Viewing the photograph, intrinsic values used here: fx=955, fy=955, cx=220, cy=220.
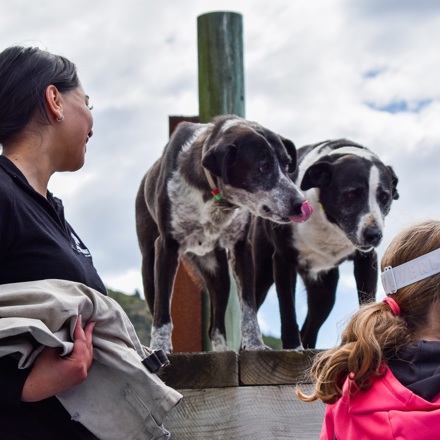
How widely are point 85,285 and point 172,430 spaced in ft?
4.66

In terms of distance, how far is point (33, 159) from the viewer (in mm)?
2574

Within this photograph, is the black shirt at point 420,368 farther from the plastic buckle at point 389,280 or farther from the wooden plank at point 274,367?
the wooden plank at point 274,367

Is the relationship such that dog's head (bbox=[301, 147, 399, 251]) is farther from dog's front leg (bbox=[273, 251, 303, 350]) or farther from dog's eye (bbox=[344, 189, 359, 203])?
dog's front leg (bbox=[273, 251, 303, 350])

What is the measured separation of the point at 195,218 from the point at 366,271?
1039 mm

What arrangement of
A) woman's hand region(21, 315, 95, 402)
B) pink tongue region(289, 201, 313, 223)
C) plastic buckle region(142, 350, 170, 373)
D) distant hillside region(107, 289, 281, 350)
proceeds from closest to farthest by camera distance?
woman's hand region(21, 315, 95, 402) < plastic buckle region(142, 350, 170, 373) < pink tongue region(289, 201, 313, 223) < distant hillside region(107, 289, 281, 350)

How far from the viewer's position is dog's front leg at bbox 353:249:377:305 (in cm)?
542

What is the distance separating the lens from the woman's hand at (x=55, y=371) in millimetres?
2256

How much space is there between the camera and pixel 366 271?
5484mm

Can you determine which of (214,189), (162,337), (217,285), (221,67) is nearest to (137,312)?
(221,67)

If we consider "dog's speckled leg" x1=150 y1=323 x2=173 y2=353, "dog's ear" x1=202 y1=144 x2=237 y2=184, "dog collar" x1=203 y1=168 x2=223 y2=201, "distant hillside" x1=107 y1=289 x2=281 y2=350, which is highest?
"dog's ear" x1=202 y1=144 x2=237 y2=184

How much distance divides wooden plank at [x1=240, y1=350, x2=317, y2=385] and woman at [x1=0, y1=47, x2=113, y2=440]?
130 centimetres

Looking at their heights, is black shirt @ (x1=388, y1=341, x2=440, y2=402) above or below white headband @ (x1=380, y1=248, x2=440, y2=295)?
below

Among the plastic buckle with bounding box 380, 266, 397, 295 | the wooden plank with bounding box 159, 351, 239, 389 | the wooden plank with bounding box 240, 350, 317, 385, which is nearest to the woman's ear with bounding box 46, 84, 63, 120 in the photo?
the plastic buckle with bounding box 380, 266, 397, 295

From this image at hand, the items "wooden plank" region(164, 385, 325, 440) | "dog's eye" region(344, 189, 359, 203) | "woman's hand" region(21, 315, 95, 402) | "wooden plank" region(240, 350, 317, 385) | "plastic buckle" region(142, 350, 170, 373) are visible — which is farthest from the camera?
"dog's eye" region(344, 189, 359, 203)
